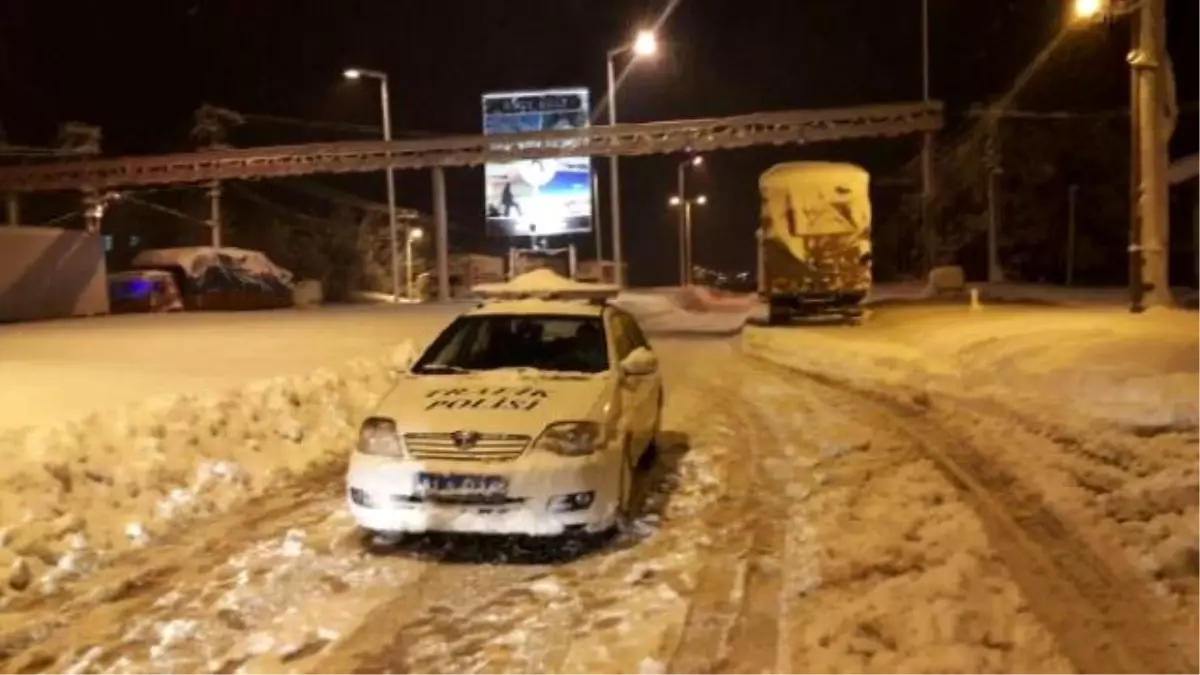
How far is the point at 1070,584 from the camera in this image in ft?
22.0

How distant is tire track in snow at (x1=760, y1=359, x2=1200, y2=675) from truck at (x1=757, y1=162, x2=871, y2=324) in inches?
684

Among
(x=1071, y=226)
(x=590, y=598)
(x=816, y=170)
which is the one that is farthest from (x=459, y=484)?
(x=1071, y=226)

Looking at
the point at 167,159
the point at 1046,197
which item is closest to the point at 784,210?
the point at 1046,197

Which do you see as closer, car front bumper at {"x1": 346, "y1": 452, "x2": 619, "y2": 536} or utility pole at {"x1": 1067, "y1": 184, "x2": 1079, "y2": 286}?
car front bumper at {"x1": 346, "y1": 452, "x2": 619, "y2": 536}

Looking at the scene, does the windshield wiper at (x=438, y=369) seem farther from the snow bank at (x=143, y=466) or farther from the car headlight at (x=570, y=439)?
the snow bank at (x=143, y=466)

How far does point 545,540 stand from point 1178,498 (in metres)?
4.16

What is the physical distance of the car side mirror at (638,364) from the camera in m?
9.08

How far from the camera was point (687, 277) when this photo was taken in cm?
5856

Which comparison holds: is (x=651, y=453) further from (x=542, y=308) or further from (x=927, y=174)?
(x=927, y=174)

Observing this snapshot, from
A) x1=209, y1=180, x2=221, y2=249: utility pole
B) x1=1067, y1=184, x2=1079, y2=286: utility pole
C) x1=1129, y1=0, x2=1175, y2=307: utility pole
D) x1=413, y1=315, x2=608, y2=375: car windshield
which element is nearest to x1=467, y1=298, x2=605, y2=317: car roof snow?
x1=413, y1=315, x2=608, y2=375: car windshield

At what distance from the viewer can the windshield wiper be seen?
8891 millimetres

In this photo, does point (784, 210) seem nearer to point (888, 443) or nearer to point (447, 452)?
point (888, 443)

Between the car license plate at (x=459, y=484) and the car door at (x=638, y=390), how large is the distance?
1.67m

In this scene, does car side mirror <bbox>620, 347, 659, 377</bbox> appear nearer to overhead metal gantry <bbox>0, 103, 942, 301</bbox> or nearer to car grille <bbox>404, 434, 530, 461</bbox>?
car grille <bbox>404, 434, 530, 461</bbox>
